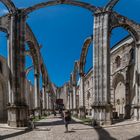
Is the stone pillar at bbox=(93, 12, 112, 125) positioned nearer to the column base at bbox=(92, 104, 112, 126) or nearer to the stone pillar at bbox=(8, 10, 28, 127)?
the column base at bbox=(92, 104, 112, 126)

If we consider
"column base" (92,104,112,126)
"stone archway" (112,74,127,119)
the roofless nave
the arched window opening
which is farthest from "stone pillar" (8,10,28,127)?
the arched window opening

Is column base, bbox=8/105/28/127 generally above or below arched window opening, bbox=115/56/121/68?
below

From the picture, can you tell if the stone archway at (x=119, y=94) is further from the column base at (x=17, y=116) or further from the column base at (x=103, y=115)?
the column base at (x=17, y=116)

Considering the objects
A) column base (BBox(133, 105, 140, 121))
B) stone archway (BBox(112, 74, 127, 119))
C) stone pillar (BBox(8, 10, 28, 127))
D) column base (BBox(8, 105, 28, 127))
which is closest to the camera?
column base (BBox(8, 105, 28, 127))

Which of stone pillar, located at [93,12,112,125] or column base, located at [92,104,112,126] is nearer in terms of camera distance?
column base, located at [92,104,112,126]

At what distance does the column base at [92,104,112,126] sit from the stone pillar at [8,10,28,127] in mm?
4635

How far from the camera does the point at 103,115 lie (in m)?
16.0

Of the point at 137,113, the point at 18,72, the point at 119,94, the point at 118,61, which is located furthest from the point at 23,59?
the point at 119,94

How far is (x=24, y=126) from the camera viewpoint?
16297 millimetres

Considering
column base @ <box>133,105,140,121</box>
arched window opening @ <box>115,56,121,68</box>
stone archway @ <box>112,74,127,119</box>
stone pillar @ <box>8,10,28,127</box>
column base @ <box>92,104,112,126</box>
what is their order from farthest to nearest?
arched window opening @ <box>115,56,121,68</box> → stone archway @ <box>112,74,127,119</box> → column base @ <box>133,105,140,121</box> → stone pillar @ <box>8,10,28,127</box> → column base @ <box>92,104,112,126</box>

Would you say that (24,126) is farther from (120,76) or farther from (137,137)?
(120,76)

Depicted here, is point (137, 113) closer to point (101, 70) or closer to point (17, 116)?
point (101, 70)

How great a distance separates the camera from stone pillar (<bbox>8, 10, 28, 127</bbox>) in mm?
16281

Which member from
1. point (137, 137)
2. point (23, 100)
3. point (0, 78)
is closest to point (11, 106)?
point (23, 100)
